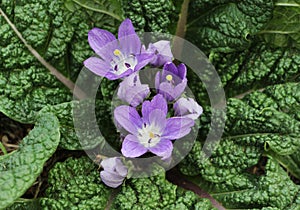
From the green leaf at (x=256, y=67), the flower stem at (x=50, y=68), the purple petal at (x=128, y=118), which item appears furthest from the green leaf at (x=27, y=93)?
the green leaf at (x=256, y=67)

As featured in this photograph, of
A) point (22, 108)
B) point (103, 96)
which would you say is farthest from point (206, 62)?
point (22, 108)

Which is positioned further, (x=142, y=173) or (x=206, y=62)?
(x=206, y=62)

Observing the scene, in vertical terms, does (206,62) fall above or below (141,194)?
above

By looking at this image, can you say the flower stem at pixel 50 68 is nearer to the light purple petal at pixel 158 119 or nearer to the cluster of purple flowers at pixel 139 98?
the cluster of purple flowers at pixel 139 98

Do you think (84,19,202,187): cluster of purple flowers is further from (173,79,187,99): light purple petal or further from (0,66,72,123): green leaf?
(0,66,72,123): green leaf

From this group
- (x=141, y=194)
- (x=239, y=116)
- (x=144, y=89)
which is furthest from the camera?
(x=239, y=116)

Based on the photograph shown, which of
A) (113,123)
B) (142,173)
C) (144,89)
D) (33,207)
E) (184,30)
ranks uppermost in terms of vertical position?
(184,30)

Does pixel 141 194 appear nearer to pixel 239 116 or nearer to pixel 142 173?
pixel 142 173

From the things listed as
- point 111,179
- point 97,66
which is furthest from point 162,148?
point 97,66
